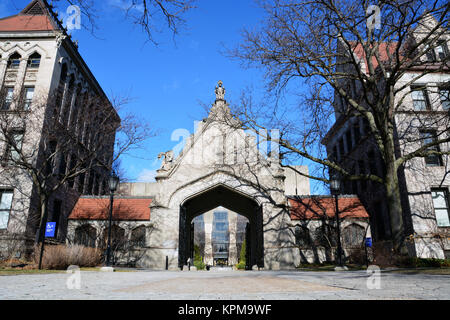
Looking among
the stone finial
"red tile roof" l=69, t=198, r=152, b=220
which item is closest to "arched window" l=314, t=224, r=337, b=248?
the stone finial

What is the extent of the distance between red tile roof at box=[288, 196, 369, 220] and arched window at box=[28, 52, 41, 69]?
25.0 meters

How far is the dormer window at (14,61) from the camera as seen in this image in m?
26.6

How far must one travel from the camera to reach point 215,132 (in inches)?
939

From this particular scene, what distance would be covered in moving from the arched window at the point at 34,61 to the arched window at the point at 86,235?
1445 cm

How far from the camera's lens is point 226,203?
27.4 metres

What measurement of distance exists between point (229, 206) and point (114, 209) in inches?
400

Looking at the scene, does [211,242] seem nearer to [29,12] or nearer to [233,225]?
[233,225]

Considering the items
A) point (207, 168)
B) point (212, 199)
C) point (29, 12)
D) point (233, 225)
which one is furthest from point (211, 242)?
point (29, 12)

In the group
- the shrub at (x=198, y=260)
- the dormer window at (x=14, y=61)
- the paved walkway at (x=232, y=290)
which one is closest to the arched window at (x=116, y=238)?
the shrub at (x=198, y=260)

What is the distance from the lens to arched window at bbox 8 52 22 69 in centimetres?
2661

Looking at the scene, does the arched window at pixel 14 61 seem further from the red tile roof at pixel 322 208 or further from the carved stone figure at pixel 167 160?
the red tile roof at pixel 322 208

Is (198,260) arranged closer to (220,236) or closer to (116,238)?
(116,238)

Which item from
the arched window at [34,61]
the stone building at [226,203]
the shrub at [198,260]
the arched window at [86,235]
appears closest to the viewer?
the stone building at [226,203]

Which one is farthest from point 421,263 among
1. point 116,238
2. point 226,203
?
point 116,238
